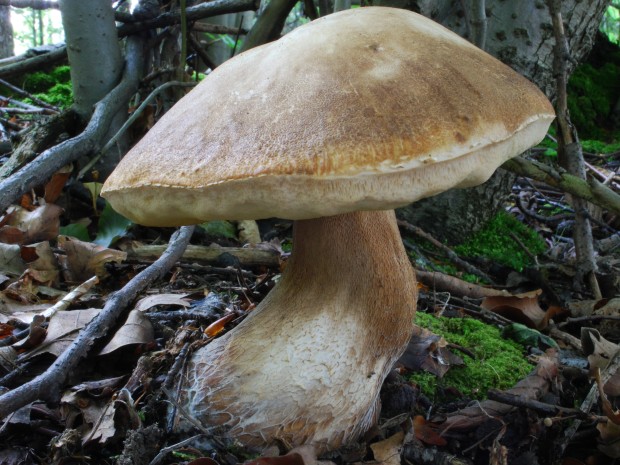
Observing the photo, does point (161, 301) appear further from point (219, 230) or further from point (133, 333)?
point (219, 230)

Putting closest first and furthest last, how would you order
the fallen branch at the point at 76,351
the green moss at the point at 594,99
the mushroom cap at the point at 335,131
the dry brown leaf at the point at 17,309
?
the mushroom cap at the point at 335,131 → the fallen branch at the point at 76,351 → the dry brown leaf at the point at 17,309 → the green moss at the point at 594,99

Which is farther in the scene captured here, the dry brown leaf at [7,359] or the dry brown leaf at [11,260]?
the dry brown leaf at [11,260]

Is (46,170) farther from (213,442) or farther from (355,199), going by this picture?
(355,199)

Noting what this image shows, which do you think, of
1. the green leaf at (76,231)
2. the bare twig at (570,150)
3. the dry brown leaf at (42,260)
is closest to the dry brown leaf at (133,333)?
the dry brown leaf at (42,260)

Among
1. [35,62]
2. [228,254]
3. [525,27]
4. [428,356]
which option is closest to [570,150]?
[525,27]

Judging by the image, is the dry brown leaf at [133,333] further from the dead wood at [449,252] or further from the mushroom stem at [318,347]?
the dead wood at [449,252]

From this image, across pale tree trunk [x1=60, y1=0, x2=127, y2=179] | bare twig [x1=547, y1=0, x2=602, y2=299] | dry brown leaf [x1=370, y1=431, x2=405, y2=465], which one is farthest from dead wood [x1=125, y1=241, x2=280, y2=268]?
bare twig [x1=547, y1=0, x2=602, y2=299]

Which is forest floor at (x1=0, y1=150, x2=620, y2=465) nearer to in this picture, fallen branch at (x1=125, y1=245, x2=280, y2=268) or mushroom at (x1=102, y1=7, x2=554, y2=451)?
fallen branch at (x1=125, y1=245, x2=280, y2=268)

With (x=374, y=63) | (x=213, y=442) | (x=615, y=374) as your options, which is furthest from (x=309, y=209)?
(x=615, y=374)
